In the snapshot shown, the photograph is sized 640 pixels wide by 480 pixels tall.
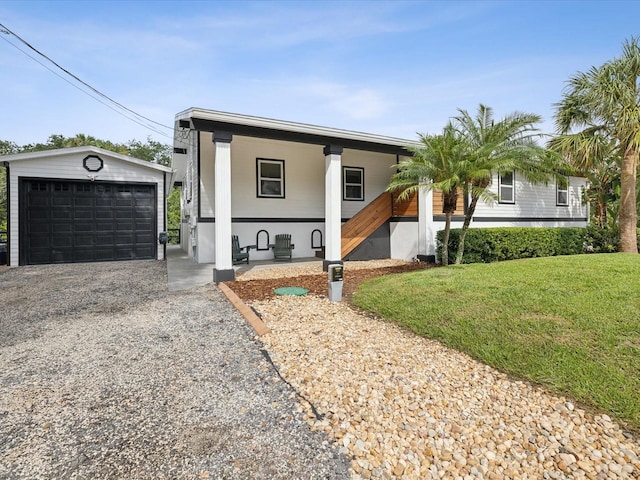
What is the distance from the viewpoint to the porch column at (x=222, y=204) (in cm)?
693

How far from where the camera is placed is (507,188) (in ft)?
38.9

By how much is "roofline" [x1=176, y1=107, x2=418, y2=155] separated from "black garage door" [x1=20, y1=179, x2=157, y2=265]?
14.7 ft

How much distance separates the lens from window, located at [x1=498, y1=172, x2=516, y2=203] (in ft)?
38.4

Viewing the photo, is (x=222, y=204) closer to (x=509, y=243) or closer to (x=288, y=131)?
(x=288, y=131)

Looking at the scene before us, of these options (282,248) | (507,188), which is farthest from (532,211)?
(282,248)

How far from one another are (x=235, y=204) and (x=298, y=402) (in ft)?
27.8

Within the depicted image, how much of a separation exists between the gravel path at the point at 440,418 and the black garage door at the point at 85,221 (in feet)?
31.1

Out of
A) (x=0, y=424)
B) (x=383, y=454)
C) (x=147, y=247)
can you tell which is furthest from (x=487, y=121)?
(x=147, y=247)

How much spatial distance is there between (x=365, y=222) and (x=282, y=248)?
2731 mm

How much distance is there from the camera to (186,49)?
35.3 feet

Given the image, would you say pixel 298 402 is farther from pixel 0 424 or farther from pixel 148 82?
pixel 148 82

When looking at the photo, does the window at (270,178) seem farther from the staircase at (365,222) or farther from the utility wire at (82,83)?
the utility wire at (82,83)

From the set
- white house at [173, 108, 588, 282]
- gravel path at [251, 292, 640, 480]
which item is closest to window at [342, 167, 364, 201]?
white house at [173, 108, 588, 282]

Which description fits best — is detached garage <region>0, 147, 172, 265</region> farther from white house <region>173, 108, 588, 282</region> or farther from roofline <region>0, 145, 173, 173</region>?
white house <region>173, 108, 588, 282</region>
